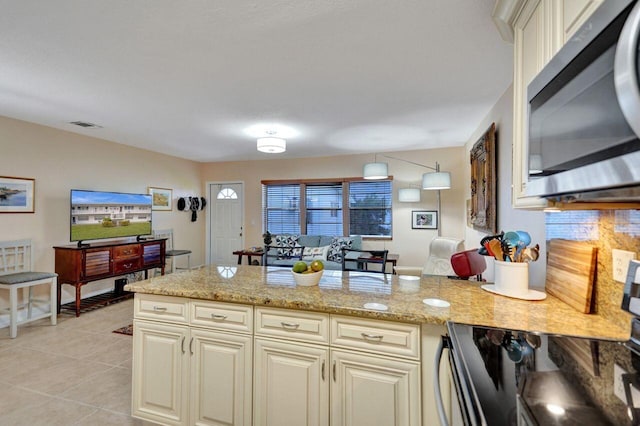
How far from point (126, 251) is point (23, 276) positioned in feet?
4.22

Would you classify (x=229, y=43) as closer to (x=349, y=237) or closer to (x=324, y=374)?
(x=324, y=374)

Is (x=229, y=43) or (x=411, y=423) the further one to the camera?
(x=229, y=43)

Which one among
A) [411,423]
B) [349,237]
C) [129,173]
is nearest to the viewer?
[411,423]

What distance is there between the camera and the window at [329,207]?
19.7 ft

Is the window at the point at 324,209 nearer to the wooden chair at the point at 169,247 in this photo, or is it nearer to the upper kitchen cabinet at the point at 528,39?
the wooden chair at the point at 169,247

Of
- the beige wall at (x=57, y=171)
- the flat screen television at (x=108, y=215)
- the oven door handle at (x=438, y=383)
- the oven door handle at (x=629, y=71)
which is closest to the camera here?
the oven door handle at (x=629, y=71)

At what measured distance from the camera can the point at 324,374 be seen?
1534 millimetres

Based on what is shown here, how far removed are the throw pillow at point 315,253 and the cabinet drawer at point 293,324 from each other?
11.7 ft

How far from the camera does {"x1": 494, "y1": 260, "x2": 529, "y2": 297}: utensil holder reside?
1.62m

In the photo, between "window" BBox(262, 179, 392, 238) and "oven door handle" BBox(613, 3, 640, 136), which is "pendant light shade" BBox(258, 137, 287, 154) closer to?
"window" BBox(262, 179, 392, 238)

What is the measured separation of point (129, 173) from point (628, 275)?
6.15 metres

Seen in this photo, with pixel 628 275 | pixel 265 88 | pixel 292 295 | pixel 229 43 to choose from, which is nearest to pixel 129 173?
pixel 265 88

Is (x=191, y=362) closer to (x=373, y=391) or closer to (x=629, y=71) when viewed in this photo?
(x=373, y=391)

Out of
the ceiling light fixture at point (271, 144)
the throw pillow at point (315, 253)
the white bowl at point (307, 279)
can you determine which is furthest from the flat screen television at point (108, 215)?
the white bowl at point (307, 279)
